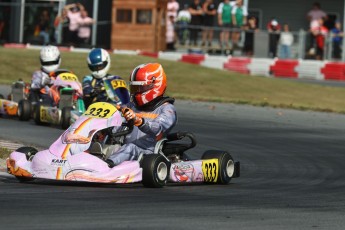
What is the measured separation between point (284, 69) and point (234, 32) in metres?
1.81

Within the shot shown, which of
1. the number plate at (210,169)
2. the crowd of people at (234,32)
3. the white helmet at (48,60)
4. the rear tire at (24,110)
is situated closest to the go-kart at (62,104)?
the rear tire at (24,110)

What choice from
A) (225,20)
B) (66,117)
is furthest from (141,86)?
(225,20)

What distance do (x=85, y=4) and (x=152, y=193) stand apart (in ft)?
71.4

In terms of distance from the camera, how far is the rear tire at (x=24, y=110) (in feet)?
49.8

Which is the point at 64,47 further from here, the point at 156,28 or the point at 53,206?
the point at 53,206

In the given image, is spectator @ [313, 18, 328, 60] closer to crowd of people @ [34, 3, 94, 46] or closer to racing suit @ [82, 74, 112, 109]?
crowd of people @ [34, 3, 94, 46]

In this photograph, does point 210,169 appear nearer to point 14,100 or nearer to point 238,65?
point 14,100

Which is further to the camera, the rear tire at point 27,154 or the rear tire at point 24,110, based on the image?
the rear tire at point 24,110

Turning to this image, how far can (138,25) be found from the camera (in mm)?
29156

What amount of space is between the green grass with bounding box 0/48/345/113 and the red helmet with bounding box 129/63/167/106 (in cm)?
984

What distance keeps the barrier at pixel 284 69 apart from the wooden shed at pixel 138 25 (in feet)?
11.7

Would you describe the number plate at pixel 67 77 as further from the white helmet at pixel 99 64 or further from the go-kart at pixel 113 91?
the go-kart at pixel 113 91

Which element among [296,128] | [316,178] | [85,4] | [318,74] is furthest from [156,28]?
[316,178]

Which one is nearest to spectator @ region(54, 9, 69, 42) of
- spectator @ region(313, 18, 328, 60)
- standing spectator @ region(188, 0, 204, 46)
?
standing spectator @ region(188, 0, 204, 46)
